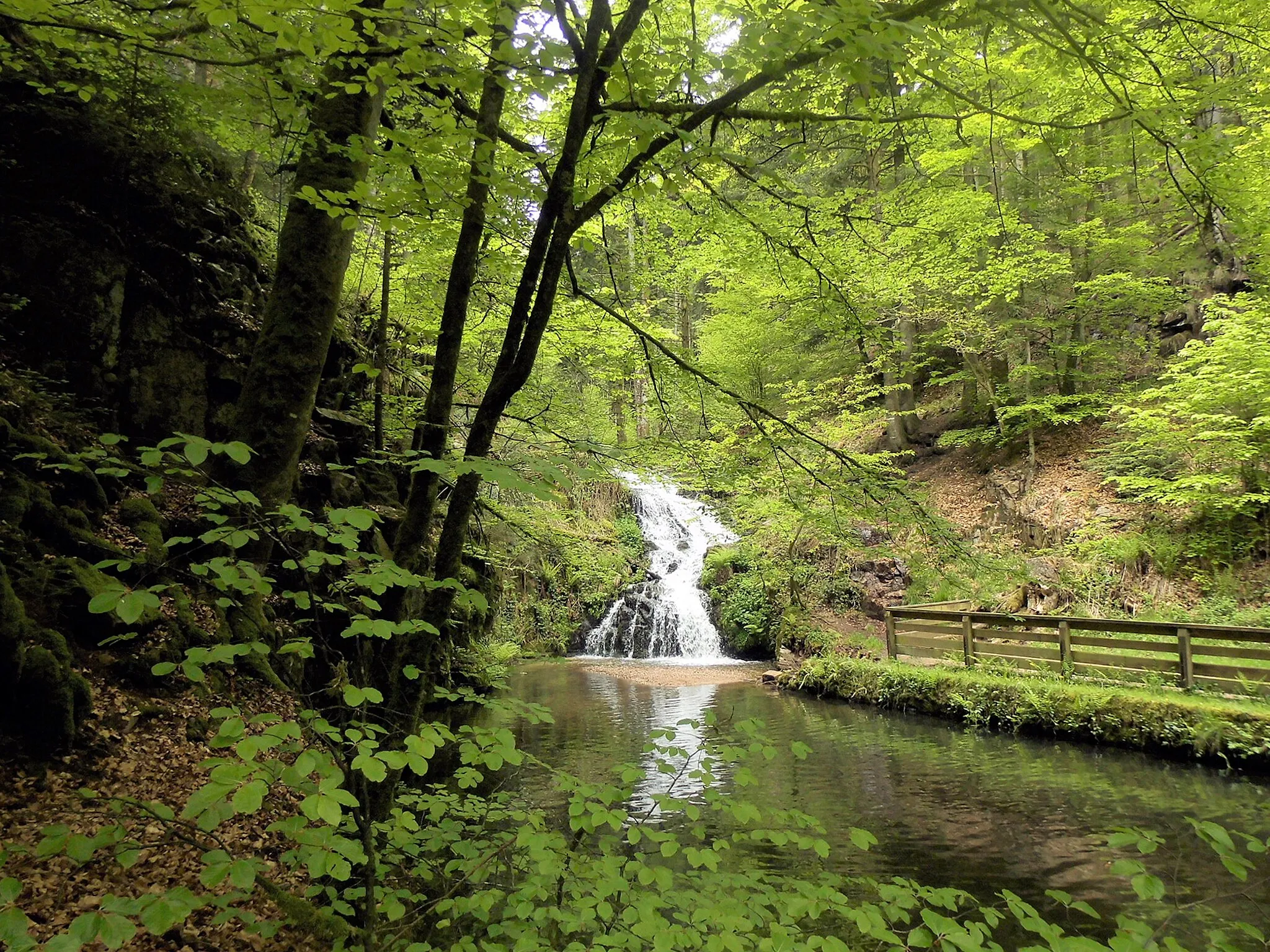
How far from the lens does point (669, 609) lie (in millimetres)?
16766

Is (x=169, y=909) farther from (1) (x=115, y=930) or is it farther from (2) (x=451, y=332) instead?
(2) (x=451, y=332)

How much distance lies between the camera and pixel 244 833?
3645 mm

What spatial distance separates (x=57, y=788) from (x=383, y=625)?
260cm

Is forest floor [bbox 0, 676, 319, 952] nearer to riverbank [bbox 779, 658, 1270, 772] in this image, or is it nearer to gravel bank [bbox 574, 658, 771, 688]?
riverbank [bbox 779, 658, 1270, 772]

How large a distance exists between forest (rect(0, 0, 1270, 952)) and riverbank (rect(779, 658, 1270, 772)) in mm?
44

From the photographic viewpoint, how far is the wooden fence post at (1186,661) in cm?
739

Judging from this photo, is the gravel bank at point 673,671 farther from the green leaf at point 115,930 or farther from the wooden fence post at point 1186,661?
the green leaf at point 115,930

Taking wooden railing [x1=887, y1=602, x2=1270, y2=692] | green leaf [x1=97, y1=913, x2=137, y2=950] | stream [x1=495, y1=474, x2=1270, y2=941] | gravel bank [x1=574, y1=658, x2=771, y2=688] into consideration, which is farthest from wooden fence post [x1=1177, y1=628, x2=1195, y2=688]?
green leaf [x1=97, y1=913, x2=137, y2=950]

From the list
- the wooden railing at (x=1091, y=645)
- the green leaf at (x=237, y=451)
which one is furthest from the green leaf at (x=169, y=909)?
the wooden railing at (x=1091, y=645)

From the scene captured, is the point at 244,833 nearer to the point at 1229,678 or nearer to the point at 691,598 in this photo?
the point at 1229,678

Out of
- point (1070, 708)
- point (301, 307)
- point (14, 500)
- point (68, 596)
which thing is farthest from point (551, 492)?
point (1070, 708)

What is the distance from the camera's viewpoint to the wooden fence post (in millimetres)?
7387

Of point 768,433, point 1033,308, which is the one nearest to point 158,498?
point 768,433

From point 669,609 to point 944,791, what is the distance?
34.8ft
